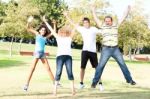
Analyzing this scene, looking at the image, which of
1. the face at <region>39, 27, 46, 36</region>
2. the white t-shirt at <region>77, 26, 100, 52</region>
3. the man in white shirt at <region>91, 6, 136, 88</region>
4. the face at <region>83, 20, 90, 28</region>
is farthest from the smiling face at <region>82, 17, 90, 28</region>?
the face at <region>39, 27, 46, 36</region>

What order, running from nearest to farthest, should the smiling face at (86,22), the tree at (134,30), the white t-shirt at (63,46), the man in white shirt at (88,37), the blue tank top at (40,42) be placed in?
the white t-shirt at (63,46) < the smiling face at (86,22) < the man in white shirt at (88,37) < the blue tank top at (40,42) < the tree at (134,30)

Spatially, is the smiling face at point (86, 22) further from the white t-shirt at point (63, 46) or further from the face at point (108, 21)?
the white t-shirt at point (63, 46)

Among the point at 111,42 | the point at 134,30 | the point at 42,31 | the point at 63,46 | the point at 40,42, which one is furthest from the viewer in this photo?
the point at 134,30

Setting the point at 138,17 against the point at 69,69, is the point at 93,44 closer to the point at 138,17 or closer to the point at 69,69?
the point at 69,69

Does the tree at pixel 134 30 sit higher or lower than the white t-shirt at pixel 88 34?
lower

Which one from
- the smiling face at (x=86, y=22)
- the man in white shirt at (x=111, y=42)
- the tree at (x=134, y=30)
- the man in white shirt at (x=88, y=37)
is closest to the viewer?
the man in white shirt at (x=111, y=42)

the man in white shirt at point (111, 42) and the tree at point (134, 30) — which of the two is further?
the tree at point (134, 30)

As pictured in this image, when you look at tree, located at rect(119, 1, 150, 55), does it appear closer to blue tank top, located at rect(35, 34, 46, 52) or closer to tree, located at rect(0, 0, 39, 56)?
tree, located at rect(0, 0, 39, 56)

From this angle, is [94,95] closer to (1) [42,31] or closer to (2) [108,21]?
(2) [108,21]

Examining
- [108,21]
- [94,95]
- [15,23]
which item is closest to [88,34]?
[108,21]

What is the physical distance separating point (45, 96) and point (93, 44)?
2693 millimetres

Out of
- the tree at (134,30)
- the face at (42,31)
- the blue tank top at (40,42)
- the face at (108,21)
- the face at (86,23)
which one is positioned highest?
the face at (108,21)

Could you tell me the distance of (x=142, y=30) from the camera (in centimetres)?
5616

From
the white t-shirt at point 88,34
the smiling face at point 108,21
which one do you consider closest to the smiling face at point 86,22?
the white t-shirt at point 88,34
